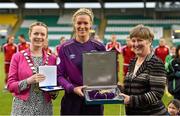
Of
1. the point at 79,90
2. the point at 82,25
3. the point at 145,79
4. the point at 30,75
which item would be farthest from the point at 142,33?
the point at 30,75

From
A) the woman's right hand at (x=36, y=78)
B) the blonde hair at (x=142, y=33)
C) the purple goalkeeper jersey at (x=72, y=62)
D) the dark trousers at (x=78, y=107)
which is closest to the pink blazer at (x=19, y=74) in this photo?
the woman's right hand at (x=36, y=78)

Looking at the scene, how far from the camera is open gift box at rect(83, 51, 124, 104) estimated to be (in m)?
3.55

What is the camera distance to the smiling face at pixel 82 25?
3744mm

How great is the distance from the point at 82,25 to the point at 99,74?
1.60 ft

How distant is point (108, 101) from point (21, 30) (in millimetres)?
37906

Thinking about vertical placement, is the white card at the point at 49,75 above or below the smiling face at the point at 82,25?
below

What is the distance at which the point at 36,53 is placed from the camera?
12.6 ft

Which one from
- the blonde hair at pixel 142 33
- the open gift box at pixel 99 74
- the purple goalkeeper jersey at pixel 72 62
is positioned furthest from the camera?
the purple goalkeeper jersey at pixel 72 62

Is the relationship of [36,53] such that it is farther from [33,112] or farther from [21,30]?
[21,30]

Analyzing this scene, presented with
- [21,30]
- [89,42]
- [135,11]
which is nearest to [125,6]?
[135,11]

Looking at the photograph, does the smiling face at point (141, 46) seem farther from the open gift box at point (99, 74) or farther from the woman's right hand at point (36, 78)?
the woman's right hand at point (36, 78)

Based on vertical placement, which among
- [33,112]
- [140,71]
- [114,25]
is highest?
[114,25]

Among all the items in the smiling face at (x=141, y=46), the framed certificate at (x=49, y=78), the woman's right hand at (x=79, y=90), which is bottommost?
the woman's right hand at (x=79, y=90)

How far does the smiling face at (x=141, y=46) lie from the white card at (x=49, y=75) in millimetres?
767
